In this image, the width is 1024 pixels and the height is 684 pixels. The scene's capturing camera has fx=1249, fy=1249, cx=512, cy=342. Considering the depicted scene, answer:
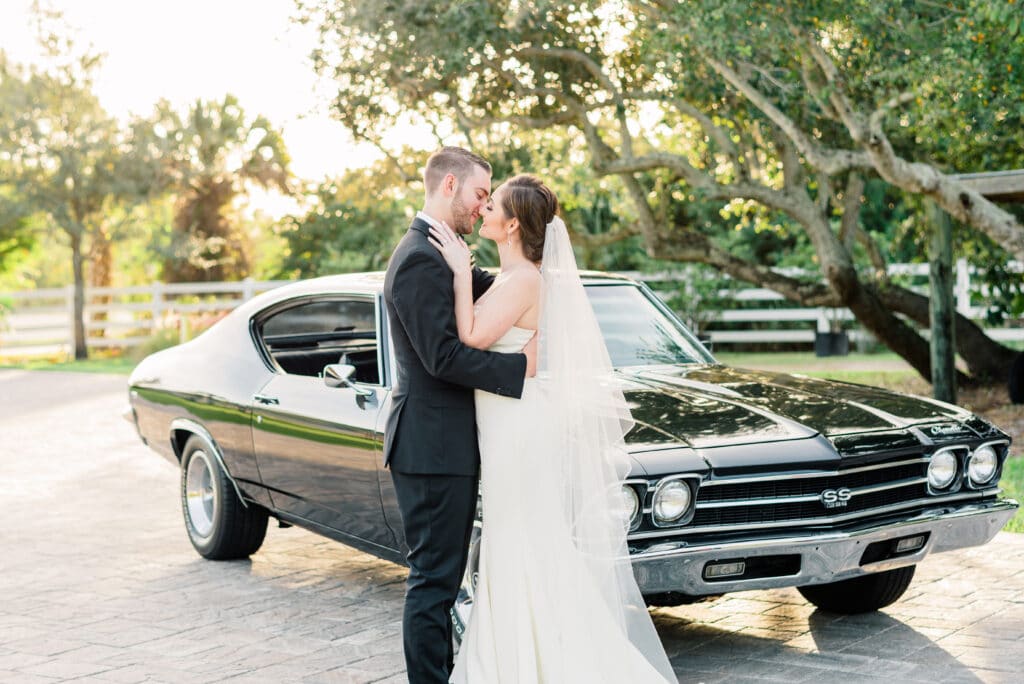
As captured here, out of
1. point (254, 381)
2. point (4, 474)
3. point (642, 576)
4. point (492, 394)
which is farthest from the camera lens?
point (4, 474)

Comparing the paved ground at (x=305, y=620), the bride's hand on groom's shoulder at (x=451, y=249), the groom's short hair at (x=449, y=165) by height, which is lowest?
the paved ground at (x=305, y=620)

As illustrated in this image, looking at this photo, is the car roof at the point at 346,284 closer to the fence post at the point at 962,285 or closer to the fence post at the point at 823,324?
the fence post at the point at 962,285

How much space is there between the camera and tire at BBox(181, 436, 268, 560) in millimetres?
7285

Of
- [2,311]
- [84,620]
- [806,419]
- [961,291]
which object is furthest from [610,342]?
[2,311]

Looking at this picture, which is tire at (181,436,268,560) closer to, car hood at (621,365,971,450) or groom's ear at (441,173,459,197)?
car hood at (621,365,971,450)

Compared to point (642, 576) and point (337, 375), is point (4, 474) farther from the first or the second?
point (642, 576)

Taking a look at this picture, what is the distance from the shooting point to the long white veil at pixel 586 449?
461 centimetres

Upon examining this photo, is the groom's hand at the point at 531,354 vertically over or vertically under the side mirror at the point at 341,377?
over

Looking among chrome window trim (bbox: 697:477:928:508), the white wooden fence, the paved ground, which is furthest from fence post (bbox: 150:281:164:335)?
chrome window trim (bbox: 697:477:928:508)

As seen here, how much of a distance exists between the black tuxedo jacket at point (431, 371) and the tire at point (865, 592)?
2.50 m

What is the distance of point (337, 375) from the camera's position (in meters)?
5.71

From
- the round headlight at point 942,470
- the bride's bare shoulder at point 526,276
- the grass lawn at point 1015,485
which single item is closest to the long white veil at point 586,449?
the bride's bare shoulder at point 526,276

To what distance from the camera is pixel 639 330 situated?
6633 mm

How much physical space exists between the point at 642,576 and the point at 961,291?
18.0 m
